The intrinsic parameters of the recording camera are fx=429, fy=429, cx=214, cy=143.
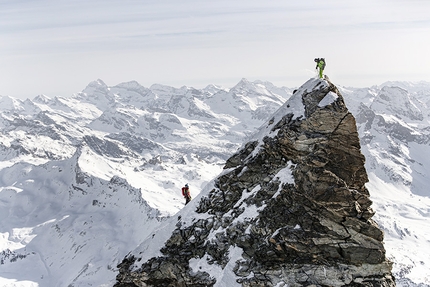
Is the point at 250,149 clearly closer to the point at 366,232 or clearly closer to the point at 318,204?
the point at 318,204

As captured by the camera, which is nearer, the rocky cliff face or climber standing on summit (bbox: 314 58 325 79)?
the rocky cliff face

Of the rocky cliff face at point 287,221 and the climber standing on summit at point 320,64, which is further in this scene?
the climber standing on summit at point 320,64

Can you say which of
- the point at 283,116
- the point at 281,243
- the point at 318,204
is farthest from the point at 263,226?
the point at 283,116

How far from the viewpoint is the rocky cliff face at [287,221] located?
33.4 metres

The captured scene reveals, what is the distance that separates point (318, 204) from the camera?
33.8 meters

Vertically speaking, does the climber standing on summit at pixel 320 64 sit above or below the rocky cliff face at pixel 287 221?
above

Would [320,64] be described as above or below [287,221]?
above

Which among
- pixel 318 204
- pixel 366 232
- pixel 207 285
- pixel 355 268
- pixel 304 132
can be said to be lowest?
pixel 207 285

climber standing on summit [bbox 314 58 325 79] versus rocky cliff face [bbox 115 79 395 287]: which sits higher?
climber standing on summit [bbox 314 58 325 79]

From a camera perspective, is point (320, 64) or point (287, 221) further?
point (320, 64)

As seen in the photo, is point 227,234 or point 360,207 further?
point 227,234

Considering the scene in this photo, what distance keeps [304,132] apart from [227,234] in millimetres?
11013

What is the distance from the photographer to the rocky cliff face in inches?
1316

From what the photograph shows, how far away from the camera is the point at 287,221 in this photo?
114ft
